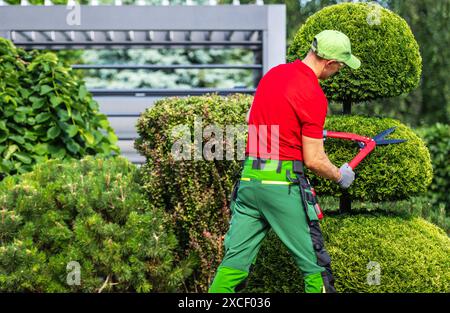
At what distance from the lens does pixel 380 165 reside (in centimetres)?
504

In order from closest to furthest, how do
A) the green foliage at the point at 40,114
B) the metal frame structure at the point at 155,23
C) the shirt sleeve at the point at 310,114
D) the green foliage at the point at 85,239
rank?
the shirt sleeve at the point at 310,114 < the green foliage at the point at 85,239 < the green foliage at the point at 40,114 < the metal frame structure at the point at 155,23

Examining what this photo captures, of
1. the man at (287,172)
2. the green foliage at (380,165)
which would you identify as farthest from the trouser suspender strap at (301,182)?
the green foliage at (380,165)

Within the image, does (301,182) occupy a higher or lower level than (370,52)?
lower

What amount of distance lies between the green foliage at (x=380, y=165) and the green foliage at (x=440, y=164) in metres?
4.41

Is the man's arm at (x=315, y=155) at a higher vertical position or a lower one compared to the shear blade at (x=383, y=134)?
lower

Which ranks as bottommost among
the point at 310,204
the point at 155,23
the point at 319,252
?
the point at 319,252

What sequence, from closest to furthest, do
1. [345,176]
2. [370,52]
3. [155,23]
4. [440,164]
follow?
[345,176]
[370,52]
[155,23]
[440,164]

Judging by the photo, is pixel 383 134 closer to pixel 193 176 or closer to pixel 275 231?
pixel 275 231

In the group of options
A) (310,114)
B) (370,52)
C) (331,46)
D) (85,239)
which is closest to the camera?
(310,114)

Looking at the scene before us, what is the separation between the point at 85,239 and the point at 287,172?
6.41 ft

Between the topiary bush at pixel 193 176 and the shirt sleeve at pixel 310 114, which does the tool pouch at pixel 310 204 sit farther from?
the topiary bush at pixel 193 176

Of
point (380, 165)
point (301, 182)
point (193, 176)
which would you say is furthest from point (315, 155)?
point (193, 176)

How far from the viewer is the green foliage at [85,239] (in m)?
5.52
